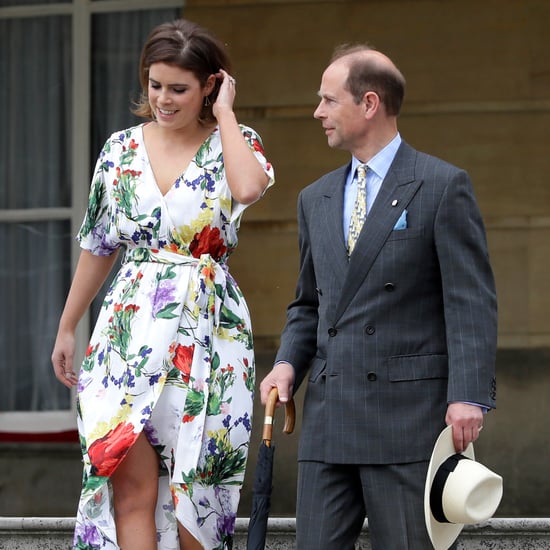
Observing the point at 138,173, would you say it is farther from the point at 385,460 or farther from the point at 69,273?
the point at 69,273

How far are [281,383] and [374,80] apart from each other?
87 cm

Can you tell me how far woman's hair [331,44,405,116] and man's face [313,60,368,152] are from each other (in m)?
0.02

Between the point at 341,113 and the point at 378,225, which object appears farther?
the point at 341,113

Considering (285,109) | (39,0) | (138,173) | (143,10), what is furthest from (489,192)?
(138,173)

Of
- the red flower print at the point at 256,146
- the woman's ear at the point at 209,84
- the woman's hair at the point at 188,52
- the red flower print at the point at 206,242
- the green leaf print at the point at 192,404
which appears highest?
the woman's hair at the point at 188,52

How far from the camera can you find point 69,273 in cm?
767

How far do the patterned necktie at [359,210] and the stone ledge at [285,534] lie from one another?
5.22 feet

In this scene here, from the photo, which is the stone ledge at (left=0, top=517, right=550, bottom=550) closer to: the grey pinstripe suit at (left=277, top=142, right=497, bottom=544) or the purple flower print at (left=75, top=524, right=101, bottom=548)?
the purple flower print at (left=75, top=524, right=101, bottom=548)

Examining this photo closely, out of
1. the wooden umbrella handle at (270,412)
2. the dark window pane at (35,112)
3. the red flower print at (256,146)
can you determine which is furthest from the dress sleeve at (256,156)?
the dark window pane at (35,112)

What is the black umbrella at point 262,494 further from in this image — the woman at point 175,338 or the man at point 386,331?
the woman at point 175,338

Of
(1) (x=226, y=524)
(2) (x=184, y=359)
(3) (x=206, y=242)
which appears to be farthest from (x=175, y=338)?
(1) (x=226, y=524)

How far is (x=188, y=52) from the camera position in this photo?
13.7 ft

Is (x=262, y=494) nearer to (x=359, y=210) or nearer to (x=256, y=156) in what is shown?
(x=359, y=210)

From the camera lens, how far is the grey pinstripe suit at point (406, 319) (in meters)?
3.78
